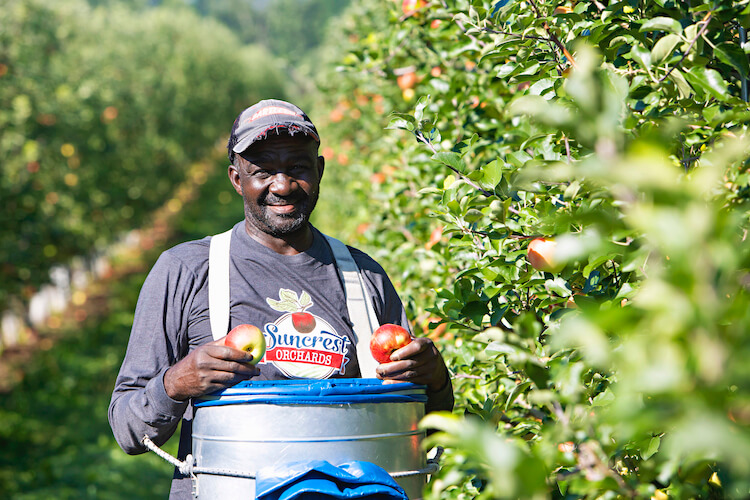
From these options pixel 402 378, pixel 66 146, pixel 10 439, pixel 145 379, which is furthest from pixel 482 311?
pixel 66 146

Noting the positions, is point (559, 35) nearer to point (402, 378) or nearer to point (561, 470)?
point (402, 378)

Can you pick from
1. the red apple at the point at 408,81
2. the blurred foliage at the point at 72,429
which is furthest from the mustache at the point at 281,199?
the blurred foliage at the point at 72,429

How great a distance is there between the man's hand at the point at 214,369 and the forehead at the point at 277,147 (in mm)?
584

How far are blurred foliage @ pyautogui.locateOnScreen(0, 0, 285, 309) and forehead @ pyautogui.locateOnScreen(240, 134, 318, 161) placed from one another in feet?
22.3

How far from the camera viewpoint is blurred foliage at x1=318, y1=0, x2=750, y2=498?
56cm

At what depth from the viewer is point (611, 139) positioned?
0.63 m

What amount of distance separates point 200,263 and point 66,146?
9313mm

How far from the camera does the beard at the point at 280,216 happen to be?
1.83m

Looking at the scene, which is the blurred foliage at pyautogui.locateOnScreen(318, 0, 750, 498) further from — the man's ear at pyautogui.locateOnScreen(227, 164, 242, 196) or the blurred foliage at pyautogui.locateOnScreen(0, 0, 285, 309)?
the blurred foliage at pyautogui.locateOnScreen(0, 0, 285, 309)

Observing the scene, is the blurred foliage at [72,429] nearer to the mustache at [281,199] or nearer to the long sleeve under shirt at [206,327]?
the long sleeve under shirt at [206,327]

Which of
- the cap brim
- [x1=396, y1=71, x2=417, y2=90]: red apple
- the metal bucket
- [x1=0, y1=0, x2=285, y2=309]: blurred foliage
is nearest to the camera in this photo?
Result: the metal bucket

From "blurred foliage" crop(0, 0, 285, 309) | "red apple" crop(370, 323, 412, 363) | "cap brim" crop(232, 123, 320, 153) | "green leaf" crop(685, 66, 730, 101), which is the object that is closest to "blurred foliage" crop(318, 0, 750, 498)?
"green leaf" crop(685, 66, 730, 101)

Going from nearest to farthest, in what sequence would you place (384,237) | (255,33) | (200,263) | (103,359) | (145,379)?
(145,379) < (200,263) < (384,237) < (103,359) < (255,33)

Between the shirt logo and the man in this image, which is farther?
the shirt logo
